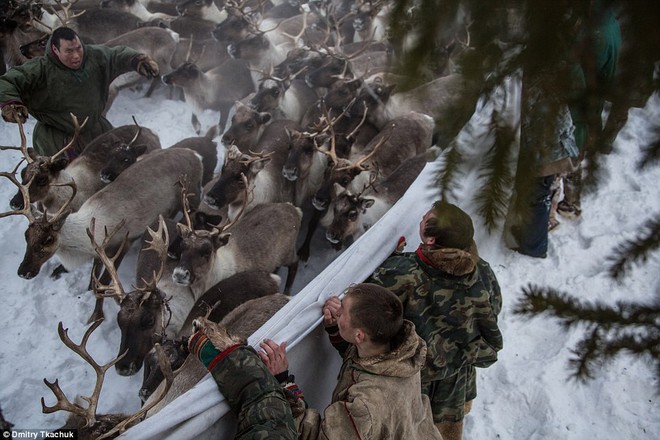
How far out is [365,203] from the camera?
457 centimetres

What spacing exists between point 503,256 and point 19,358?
4421mm

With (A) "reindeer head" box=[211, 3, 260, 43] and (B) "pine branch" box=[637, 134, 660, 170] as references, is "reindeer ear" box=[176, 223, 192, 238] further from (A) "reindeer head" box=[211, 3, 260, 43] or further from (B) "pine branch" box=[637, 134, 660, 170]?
(A) "reindeer head" box=[211, 3, 260, 43]

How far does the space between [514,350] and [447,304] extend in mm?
1785

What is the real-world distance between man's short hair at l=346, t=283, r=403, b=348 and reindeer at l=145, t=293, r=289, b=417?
3.68 ft

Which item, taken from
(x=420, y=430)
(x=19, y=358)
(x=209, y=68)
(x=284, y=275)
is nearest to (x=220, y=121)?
(x=209, y=68)

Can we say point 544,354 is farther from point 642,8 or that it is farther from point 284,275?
point 642,8

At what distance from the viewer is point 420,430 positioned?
93.2 inches

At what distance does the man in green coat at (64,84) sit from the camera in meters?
4.36

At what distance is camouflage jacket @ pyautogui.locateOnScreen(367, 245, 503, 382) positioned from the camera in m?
2.49

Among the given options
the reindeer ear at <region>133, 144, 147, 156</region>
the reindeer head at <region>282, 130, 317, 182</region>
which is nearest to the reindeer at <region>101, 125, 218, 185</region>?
the reindeer ear at <region>133, 144, 147, 156</region>

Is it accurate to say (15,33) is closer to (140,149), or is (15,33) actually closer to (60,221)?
(140,149)

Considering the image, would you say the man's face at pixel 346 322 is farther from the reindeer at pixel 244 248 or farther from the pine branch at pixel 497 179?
the reindeer at pixel 244 248

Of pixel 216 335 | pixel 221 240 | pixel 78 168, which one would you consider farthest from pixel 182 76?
pixel 216 335

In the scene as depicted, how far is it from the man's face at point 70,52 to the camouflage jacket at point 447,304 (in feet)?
12.1
